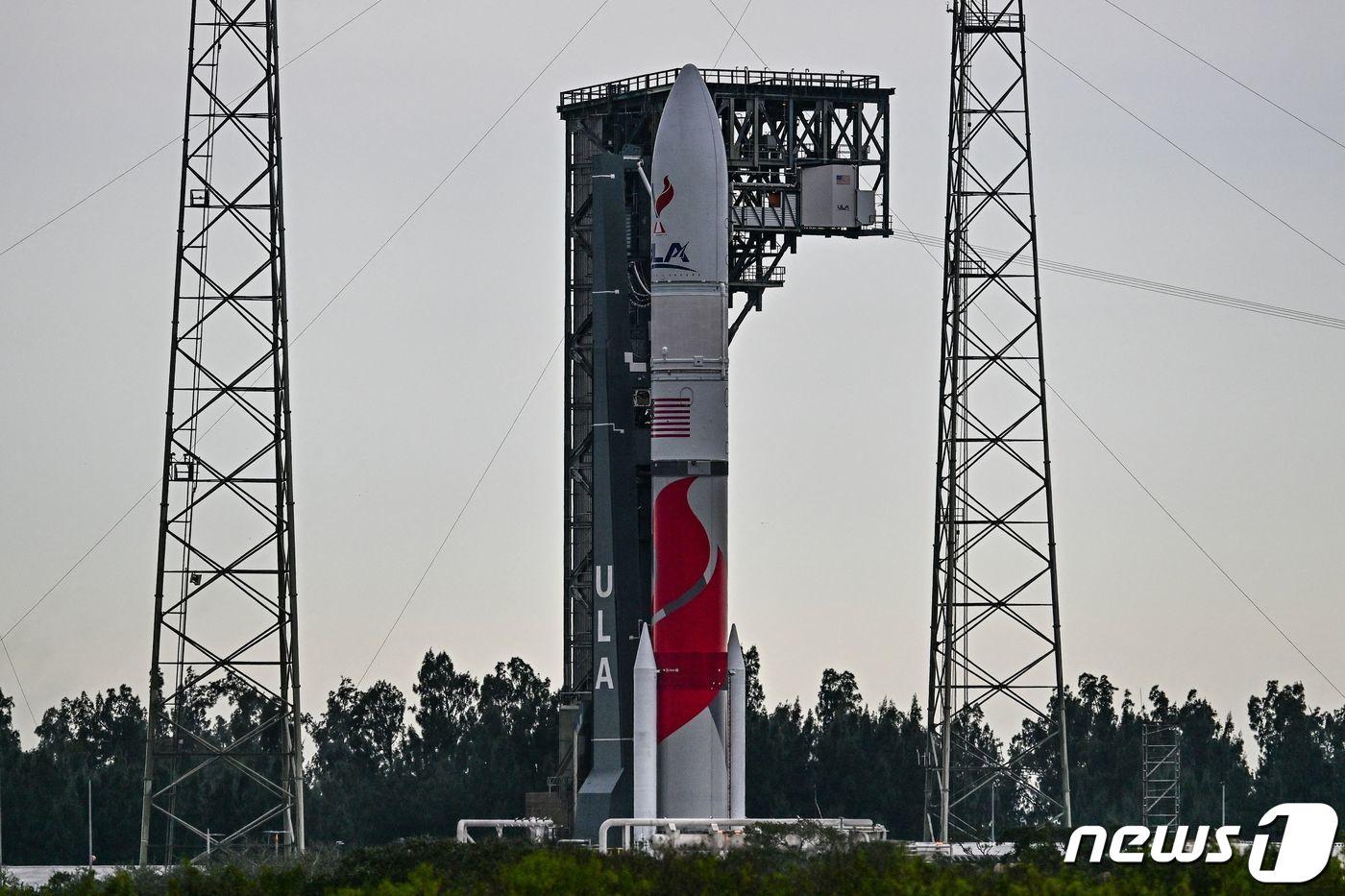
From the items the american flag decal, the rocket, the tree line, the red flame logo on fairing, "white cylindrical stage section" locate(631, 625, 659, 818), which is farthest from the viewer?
the tree line

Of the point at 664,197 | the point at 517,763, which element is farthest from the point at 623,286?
the point at 517,763

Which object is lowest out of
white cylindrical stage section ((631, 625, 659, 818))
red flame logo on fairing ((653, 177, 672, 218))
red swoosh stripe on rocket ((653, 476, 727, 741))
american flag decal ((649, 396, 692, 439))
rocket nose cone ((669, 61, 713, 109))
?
white cylindrical stage section ((631, 625, 659, 818))

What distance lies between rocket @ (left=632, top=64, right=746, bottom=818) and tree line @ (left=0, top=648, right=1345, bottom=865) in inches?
1294

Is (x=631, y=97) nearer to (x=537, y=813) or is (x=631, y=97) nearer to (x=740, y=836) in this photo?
(x=537, y=813)

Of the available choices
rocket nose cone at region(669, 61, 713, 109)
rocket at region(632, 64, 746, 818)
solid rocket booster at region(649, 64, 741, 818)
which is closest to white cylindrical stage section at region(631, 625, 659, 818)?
rocket at region(632, 64, 746, 818)

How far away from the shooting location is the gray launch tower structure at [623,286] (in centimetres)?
4884

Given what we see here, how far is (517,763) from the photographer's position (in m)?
84.5

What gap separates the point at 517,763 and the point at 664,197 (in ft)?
139

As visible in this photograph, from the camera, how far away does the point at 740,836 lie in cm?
4188

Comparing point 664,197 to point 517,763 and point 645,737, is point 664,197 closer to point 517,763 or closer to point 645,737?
point 645,737

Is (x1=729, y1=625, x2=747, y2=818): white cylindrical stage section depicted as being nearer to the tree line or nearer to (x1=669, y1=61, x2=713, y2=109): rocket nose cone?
(x1=669, y1=61, x2=713, y2=109): rocket nose cone

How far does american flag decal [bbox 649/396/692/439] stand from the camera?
1770 inches

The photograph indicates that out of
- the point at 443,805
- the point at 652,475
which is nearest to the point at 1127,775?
the point at 443,805

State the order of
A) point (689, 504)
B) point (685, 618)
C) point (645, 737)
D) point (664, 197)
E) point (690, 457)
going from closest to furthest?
point (645, 737) → point (685, 618) → point (689, 504) → point (690, 457) → point (664, 197)
